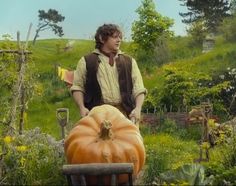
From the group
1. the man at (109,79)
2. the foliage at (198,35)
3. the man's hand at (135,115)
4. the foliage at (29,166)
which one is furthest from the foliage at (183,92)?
the foliage at (198,35)

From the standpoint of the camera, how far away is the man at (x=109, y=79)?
7.32m

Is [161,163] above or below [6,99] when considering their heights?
below

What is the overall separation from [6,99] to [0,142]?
5.16 ft

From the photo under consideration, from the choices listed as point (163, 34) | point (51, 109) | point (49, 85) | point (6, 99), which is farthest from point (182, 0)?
point (6, 99)

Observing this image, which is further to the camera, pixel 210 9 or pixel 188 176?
pixel 210 9

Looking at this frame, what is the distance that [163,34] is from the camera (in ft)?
98.9

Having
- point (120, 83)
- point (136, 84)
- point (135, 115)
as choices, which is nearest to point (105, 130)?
point (135, 115)

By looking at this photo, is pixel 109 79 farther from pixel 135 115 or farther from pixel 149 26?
pixel 149 26

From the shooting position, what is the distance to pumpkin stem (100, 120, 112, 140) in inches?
261

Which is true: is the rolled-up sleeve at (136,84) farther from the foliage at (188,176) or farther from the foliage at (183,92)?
the foliage at (183,92)

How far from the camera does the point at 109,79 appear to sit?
734cm

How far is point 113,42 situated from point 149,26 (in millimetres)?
22220

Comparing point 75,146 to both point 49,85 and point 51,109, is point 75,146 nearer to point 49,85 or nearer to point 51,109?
point 51,109

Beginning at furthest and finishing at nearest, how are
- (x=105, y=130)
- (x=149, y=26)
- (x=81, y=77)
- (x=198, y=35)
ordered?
(x=198, y=35) → (x=149, y=26) → (x=81, y=77) → (x=105, y=130)
